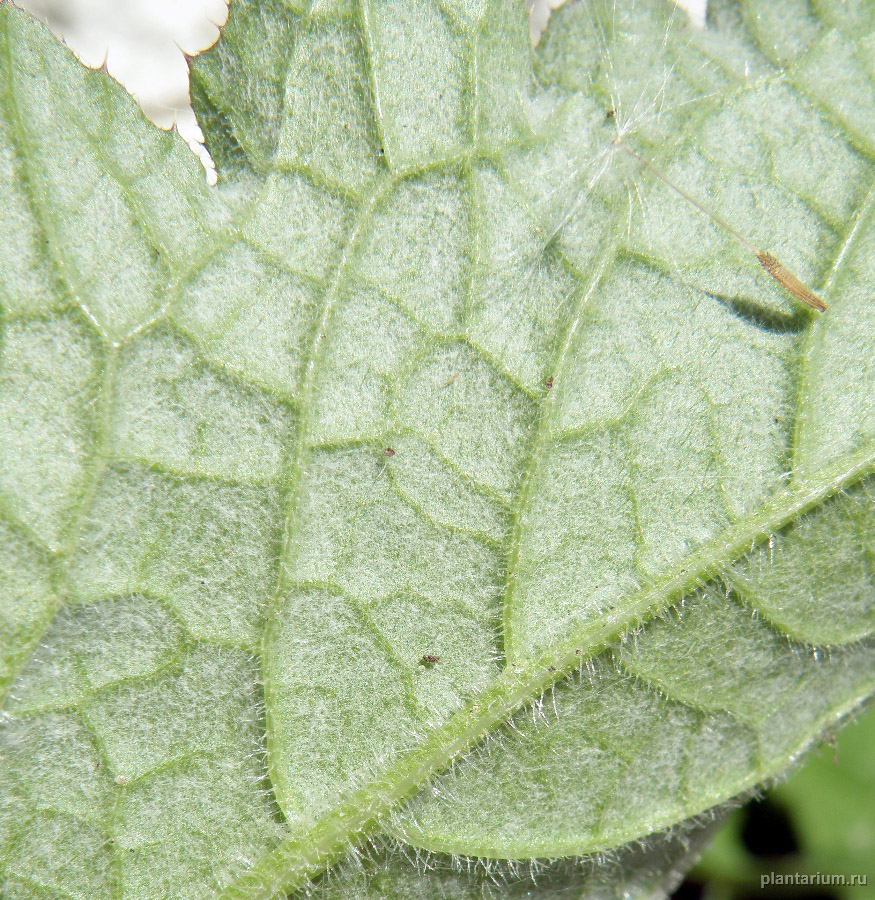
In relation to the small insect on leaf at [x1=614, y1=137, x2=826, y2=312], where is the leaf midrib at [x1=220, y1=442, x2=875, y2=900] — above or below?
below

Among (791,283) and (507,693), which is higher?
(791,283)

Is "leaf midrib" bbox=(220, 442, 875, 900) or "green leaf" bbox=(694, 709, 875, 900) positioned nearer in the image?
"leaf midrib" bbox=(220, 442, 875, 900)

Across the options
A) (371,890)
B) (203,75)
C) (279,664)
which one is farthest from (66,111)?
(371,890)

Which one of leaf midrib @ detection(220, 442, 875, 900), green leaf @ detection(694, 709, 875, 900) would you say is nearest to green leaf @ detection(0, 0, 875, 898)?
leaf midrib @ detection(220, 442, 875, 900)

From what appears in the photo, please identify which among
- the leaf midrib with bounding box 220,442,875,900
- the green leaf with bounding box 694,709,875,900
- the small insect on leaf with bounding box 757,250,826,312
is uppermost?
the small insect on leaf with bounding box 757,250,826,312

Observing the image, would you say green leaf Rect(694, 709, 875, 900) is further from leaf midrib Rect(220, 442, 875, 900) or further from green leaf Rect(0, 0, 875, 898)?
leaf midrib Rect(220, 442, 875, 900)

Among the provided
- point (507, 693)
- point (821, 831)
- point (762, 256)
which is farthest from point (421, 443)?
point (821, 831)

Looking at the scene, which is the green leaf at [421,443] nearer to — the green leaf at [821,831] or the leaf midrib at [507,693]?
the leaf midrib at [507,693]

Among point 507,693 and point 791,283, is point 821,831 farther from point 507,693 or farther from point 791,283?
point 791,283

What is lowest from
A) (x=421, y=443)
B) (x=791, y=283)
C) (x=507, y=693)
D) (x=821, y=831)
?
(x=821, y=831)

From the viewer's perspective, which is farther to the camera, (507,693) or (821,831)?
(821,831)
